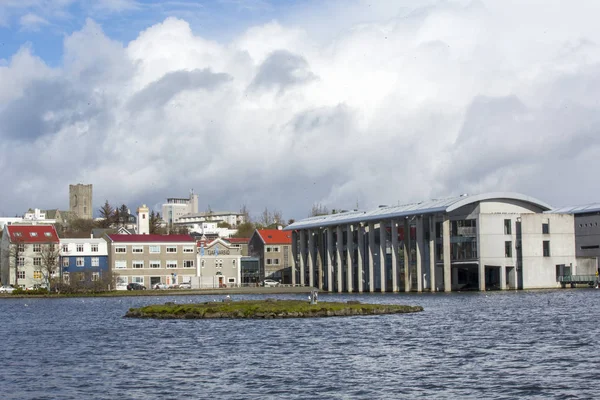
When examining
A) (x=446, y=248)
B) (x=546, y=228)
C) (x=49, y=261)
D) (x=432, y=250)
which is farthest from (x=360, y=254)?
(x=49, y=261)

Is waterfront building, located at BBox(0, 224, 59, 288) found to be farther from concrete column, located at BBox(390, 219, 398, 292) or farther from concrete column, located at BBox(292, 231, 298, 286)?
concrete column, located at BBox(390, 219, 398, 292)

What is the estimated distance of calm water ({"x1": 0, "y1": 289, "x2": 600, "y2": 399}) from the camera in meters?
33.1

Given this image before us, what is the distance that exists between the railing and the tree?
236 ft

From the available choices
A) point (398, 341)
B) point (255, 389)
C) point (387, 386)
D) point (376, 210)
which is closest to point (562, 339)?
point (398, 341)

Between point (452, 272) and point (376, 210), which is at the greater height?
point (376, 210)

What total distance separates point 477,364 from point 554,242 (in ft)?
242

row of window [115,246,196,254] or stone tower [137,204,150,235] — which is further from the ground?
stone tower [137,204,150,235]

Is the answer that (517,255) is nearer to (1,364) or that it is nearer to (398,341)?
(398,341)

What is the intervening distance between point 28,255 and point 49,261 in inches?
265

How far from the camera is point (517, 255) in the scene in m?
107

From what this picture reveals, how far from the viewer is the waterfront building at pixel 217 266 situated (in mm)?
141375

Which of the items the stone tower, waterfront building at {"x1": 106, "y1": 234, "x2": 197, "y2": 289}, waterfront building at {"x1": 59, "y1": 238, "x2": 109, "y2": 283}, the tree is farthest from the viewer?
the stone tower

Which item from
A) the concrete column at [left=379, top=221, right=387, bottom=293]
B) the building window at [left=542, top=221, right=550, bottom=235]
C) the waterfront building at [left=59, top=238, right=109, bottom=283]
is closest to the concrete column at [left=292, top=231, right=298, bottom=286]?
the concrete column at [left=379, top=221, right=387, bottom=293]

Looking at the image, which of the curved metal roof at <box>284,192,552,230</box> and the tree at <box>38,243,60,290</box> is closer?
the curved metal roof at <box>284,192,552,230</box>
